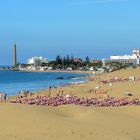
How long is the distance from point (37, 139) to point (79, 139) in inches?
48.0

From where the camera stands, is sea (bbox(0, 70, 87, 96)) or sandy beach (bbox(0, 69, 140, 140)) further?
sea (bbox(0, 70, 87, 96))

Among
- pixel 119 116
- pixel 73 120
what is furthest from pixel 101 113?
pixel 73 120

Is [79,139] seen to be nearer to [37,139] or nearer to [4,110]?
[37,139]

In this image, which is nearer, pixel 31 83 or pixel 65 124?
pixel 65 124

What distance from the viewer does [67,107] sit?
20812mm

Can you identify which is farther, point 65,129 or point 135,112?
point 135,112

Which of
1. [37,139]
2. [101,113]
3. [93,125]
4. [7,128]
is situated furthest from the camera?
[101,113]

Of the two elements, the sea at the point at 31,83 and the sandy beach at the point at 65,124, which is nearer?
the sandy beach at the point at 65,124

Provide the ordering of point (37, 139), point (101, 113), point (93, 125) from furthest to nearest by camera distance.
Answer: point (101, 113) < point (93, 125) < point (37, 139)

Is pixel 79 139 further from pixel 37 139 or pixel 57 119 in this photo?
pixel 57 119

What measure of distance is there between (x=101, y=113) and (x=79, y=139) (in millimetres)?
4974

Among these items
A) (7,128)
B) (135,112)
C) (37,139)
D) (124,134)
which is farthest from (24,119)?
(135,112)

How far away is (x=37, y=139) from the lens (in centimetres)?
1477

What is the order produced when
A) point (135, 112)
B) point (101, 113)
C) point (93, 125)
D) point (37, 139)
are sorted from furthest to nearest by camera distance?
point (135, 112) → point (101, 113) → point (93, 125) → point (37, 139)
